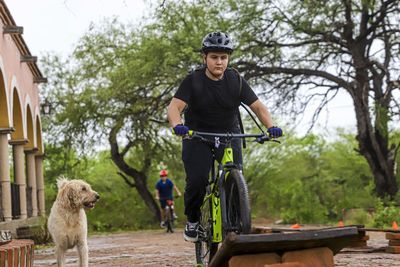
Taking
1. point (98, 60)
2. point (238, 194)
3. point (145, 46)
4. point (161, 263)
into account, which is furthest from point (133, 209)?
point (238, 194)

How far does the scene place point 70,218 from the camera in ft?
32.6

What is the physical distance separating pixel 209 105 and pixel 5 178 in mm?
13313

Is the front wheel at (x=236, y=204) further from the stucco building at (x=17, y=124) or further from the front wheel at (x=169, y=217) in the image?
the front wheel at (x=169, y=217)

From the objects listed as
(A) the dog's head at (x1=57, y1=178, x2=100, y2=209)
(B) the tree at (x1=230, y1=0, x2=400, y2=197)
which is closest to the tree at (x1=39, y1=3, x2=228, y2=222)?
(B) the tree at (x1=230, y1=0, x2=400, y2=197)

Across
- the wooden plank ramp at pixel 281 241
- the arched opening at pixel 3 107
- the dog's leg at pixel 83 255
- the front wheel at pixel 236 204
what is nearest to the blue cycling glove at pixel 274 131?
the front wheel at pixel 236 204

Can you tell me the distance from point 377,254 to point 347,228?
521cm

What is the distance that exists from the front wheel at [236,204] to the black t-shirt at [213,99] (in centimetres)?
74

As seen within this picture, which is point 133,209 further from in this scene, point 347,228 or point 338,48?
point 347,228

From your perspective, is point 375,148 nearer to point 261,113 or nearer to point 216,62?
point 261,113

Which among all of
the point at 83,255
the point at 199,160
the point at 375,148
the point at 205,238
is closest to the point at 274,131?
the point at 199,160

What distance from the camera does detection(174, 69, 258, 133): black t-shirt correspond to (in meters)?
7.39

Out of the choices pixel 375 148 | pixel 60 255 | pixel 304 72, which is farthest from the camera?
pixel 304 72

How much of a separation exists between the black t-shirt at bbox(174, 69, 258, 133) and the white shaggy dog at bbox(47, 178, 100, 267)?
2.86 meters

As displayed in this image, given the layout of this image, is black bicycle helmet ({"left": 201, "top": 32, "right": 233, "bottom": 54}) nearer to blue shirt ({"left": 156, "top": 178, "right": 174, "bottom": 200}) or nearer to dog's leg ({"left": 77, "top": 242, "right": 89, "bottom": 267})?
dog's leg ({"left": 77, "top": 242, "right": 89, "bottom": 267})
